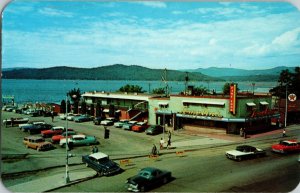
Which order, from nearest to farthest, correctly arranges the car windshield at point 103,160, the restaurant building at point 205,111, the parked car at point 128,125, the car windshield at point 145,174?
the car windshield at point 145,174 → the car windshield at point 103,160 → the restaurant building at point 205,111 → the parked car at point 128,125

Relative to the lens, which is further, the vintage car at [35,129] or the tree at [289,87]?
the tree at [289,87]

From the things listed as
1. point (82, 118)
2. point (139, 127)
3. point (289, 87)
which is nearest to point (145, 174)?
point (139, 127)

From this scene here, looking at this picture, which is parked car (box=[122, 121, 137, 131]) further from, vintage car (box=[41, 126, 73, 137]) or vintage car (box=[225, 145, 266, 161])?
vintage car (box=[225, 145, 266, 161])

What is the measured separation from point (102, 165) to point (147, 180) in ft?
12.1

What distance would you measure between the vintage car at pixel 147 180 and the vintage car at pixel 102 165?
227 cm

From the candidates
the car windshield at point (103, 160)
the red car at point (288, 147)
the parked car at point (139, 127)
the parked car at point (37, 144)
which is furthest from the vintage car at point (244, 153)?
the parked car at point (37, 144)

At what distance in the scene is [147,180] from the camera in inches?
709

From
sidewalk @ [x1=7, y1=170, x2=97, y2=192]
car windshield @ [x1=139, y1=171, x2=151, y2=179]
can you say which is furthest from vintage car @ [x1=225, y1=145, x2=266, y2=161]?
sidewalk @ [x1=7, y1=170, x2=97, y2=192]

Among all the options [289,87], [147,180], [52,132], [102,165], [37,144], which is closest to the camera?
[147,180]

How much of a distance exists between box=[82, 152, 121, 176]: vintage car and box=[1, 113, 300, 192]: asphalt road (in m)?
0.40

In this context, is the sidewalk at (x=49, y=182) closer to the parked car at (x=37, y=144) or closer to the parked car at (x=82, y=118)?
the parked car at (x=37, y=144)

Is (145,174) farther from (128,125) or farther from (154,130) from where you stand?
(128,125)

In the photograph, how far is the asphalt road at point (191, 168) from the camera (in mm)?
18281

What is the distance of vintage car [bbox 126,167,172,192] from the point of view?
17656 mm
